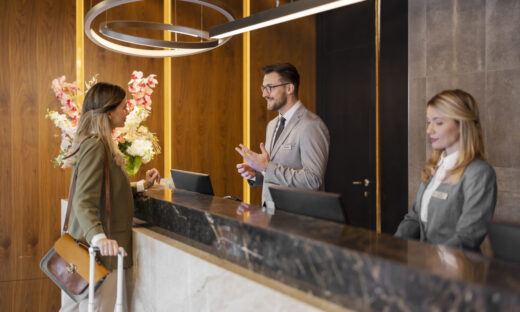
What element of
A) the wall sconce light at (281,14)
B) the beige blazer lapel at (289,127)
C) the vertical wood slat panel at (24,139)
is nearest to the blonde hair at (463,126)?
the wall sconce light at (281,14)

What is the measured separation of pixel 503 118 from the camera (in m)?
3.99

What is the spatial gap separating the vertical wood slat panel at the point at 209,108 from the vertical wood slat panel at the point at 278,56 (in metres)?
0.20

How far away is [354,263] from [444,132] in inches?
39.7

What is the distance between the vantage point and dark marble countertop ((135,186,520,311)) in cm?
109

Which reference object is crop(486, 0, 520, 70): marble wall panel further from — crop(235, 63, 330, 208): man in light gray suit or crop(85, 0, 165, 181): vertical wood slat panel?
crop(85, 0, 165, 181): vertical wood slat panel

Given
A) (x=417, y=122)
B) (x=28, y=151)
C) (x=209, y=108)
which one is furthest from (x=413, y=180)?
(x=28, y=151)

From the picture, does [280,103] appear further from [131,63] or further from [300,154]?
[131,63]

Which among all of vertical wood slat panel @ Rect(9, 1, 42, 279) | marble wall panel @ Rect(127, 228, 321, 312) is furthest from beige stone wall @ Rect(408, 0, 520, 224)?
vertical wood slat panel @ Rect(9, 1, 42, 279)

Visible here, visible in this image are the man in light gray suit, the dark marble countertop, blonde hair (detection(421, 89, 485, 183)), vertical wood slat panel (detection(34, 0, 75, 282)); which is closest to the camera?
the dark marble countertop

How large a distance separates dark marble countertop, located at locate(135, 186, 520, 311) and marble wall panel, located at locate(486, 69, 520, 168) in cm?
291

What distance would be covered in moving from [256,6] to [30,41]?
109 inches

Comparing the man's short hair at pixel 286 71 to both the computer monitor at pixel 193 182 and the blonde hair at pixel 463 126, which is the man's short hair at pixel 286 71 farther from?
the blonde hair at pixel 463 126

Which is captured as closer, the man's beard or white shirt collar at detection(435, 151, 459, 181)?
white shirt collar at detection(435, 151, 459, 181)

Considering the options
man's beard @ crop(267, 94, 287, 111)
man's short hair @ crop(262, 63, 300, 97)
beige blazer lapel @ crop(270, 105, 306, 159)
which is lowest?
beige blazer lapel @ crop(270, 105, 306, 159)
